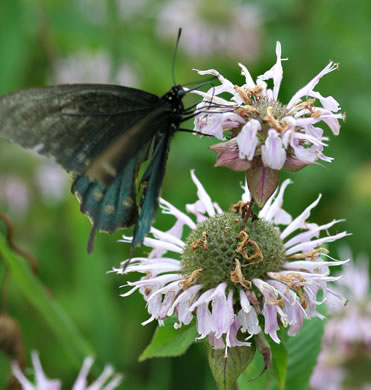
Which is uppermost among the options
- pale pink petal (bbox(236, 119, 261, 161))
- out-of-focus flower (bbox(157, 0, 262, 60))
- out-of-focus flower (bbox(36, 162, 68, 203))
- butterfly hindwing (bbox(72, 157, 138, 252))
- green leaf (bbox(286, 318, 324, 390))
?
out-of-focus flower (bbox(157, 0, 262, 60))

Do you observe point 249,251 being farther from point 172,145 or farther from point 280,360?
point 172,145

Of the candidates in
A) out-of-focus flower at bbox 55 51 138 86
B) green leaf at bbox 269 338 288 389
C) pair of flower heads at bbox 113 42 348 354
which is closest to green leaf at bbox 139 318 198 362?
pair of flower heads at bbox 113 42 348 354

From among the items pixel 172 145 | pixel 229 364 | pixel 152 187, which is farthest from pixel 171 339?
pixel 172 145

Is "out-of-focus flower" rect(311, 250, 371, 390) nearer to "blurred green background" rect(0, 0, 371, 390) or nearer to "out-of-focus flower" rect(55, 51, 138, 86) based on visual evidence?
"blurred green background" rect(0, 0, 371, 390)

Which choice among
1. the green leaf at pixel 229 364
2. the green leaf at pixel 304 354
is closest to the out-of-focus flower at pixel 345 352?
the green leaf at pixel 304 354

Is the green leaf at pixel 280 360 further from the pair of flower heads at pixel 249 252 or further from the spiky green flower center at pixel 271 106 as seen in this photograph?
the spiky green flower center at pixel 271 106

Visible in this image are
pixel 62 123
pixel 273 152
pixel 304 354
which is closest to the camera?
pixel 273 152

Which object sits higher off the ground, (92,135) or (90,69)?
(90,69)

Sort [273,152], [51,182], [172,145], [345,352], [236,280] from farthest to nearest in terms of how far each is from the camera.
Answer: [51,182], [172,145], [345,352], [236,280], [273,152]
